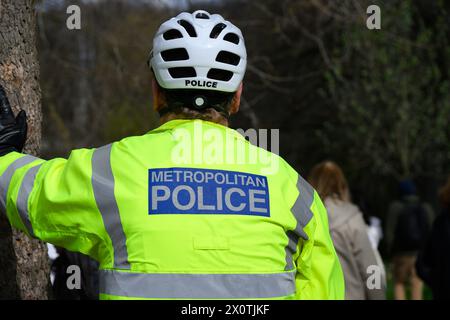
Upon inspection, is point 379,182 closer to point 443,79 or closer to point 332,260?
point 443,79

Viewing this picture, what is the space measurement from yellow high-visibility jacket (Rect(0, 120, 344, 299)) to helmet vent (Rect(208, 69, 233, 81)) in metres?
0.22

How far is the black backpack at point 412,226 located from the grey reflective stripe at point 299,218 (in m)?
7.56

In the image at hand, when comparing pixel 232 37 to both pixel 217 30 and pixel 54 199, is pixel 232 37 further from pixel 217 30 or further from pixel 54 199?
pixel 54 199

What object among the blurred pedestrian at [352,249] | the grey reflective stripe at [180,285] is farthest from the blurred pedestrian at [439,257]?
the grey reflective stripe at [180,285]

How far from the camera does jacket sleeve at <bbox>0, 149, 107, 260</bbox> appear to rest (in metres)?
2.65

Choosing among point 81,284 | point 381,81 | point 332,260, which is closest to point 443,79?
point 381,81

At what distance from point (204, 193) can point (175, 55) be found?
1.84ft

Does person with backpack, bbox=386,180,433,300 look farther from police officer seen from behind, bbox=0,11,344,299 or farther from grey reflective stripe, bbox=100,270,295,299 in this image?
grey reflective stripe, bbox=100,270,295,299

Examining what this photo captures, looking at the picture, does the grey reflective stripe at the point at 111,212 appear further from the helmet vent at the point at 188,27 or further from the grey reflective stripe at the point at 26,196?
the helmet vent at the point at 188,27

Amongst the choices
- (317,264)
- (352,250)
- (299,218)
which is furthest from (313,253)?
(352,250)

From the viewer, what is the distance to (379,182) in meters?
18.2

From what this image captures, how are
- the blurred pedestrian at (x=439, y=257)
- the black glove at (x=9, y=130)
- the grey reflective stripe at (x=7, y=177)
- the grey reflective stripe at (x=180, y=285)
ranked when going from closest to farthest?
the grey reflective stripe at (x=180, y=285) → the grey reflective stripe at (x=7, y=177) → the black glove at (x=9, y=130) → the blurred pedestrian at (x=439, y=257)

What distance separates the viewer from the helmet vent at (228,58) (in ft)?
9.71
